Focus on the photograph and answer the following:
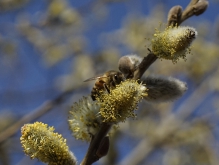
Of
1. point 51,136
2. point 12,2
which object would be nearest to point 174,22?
point 51,136

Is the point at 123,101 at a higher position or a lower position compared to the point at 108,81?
lower

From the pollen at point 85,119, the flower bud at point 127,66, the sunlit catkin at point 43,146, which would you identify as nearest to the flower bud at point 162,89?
the flower bud at point 127,66

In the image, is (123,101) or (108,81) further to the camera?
(108,81)

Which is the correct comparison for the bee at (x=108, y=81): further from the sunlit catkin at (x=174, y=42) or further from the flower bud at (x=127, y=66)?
the sunlit catkin at (x=174, y=42)

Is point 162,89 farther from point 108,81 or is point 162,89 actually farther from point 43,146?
point 43,146

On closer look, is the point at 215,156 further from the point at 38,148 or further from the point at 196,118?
the point at 38,148

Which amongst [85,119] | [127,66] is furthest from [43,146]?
[127,66]
